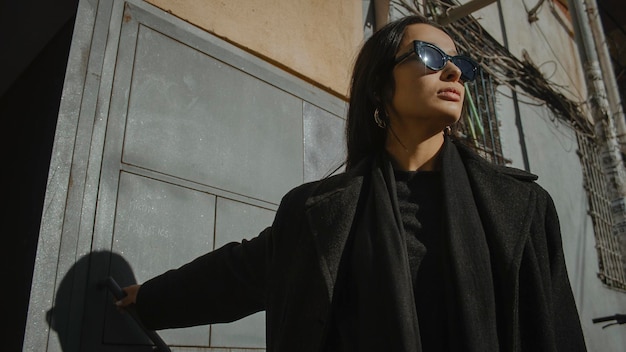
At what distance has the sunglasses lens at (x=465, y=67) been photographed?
173cm

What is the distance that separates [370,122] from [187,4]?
1.28 metres

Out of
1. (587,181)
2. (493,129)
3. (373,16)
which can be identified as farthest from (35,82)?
(587,181)

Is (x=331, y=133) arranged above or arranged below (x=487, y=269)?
above

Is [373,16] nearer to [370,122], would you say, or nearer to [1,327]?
[370,122]

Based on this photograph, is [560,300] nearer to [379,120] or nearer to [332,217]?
[332,217]

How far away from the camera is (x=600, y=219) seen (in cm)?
698

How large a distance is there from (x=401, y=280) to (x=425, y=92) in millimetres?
622

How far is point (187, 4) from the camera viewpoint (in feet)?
8.63

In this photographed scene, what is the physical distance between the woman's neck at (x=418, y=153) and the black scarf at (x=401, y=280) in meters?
0.12

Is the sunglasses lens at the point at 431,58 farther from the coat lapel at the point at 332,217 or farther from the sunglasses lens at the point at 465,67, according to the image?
the coat lapel at the point at 332,217

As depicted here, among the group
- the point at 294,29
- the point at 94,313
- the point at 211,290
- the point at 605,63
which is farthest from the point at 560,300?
the point at 605,63

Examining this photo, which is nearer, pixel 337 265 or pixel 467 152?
pixel 337 265

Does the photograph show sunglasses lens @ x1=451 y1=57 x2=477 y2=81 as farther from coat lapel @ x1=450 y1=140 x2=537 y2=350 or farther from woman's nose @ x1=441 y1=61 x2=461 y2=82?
coat lapel @ x1=450 y1=140 x2=537 y2=350

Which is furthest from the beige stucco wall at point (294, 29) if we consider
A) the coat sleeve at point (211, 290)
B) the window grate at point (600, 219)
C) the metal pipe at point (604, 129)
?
the window grate at point (600, 219)
